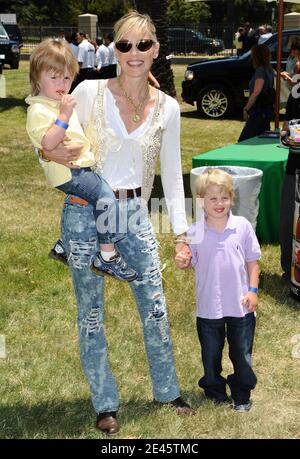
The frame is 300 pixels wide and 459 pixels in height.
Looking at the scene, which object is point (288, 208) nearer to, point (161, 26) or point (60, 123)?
point (60, 123)

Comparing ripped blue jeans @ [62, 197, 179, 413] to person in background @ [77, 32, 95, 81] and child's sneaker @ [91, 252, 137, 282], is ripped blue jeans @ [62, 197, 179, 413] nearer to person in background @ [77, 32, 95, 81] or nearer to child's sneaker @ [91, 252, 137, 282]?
child's sneaker @ [91, 252, 137, 282]

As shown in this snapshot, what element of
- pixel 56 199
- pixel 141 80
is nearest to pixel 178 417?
pixel 141 80

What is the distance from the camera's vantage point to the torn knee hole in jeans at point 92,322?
3512 mm

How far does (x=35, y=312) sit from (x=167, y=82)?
43.2ft

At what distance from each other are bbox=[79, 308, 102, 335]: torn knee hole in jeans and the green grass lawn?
0.65 metres

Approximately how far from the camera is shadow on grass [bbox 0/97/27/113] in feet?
57.5

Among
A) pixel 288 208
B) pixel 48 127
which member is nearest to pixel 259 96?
pixel 288 208

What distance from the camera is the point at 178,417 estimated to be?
3.85 meters

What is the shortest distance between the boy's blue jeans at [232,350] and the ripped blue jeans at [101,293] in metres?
0.30

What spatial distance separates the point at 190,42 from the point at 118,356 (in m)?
37.1

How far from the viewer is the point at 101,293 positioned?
139 inches

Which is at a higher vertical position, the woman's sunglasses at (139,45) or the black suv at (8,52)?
the woman's sunglasses at (139,45)

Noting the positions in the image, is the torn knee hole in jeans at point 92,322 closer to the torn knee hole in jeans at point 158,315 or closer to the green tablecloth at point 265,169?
the torn knee hole in jeans at point 158,315

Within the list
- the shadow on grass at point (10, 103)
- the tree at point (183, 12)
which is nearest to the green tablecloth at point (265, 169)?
the shadow on grass at point (10, 103)
